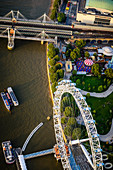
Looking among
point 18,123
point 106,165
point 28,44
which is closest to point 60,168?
point 106,165

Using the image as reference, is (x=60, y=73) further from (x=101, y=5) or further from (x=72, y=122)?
(x=101, y=5)

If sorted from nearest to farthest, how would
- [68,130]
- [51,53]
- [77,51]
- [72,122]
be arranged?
[68,130]
[72,122]
[51,53]
[77,51]

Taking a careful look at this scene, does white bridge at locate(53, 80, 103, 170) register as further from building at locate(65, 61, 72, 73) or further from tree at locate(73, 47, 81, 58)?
tree at locate(73, 47, 81, 58)

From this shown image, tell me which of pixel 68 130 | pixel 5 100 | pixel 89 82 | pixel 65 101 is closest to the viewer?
pixel 68 130

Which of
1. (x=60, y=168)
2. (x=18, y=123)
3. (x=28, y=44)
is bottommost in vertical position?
(x=60, y=168)

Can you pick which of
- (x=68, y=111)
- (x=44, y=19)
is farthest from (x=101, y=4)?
(x=68, y=111)

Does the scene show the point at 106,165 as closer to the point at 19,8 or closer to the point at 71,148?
the point at 71,148

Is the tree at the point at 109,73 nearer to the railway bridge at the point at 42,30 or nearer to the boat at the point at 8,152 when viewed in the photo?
the railway bridge at the point at 42,30

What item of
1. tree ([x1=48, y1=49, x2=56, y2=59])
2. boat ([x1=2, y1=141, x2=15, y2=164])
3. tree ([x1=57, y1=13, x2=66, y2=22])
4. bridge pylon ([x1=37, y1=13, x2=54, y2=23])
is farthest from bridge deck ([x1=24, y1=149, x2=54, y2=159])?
tree ([x1=57, y1=13, x2=66, y2=22])
